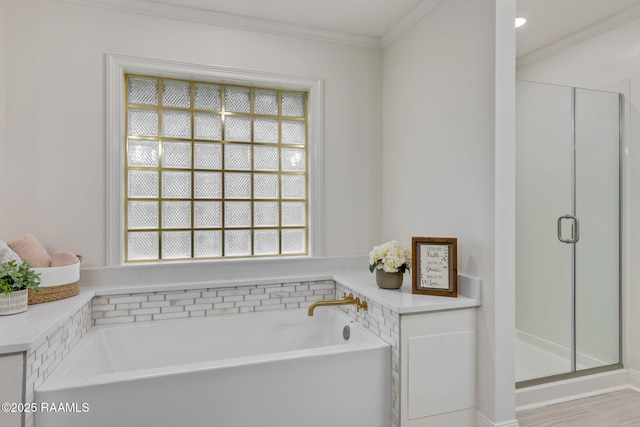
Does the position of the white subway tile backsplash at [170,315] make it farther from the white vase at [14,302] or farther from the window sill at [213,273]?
the white vase at [14,302]

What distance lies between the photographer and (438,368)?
1882 mm

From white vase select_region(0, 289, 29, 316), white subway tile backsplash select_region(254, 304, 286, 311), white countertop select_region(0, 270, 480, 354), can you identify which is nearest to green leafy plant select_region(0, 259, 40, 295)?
white vase select_region(0, 289, 29, 316)

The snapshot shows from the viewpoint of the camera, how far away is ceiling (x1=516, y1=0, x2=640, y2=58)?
2396 millimetres

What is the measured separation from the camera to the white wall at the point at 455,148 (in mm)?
1862

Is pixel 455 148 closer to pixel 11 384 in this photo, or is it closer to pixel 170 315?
pixel 170 315

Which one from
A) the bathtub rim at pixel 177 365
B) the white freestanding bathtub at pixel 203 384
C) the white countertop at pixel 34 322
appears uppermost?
the white countertop at pixel 34 322

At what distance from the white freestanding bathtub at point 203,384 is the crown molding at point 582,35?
8.96ft

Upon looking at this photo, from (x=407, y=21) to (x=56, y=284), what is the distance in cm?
270

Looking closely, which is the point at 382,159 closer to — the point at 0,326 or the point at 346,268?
the point at 346,268

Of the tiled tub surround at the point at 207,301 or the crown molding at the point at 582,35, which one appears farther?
the crown molding at the point at 582,35

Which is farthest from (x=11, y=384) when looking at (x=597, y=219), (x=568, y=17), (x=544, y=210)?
(x=568, y=17)

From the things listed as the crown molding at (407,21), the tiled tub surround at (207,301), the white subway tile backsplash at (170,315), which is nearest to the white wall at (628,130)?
the crown molding at (407,21)

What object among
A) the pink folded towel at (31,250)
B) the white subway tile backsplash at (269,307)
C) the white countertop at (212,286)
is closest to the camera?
the white countertop at (212,286)

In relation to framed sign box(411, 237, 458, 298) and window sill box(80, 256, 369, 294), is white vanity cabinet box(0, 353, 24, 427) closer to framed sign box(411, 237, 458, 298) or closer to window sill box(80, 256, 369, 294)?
window sill box(80, 256, 369, 294)
